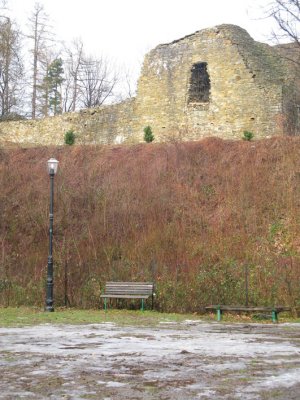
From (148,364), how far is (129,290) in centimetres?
800

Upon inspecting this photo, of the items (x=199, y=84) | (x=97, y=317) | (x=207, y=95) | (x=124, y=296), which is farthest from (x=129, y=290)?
(x=199, y=84)

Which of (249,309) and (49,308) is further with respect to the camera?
(49,308)

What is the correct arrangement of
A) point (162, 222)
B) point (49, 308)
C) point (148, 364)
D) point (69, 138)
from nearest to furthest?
point (148, 364) < point (49, 308) < point (162, 222) < point (69, 138)

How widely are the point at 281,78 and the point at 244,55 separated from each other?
1.88 metres

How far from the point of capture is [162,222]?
19984mm

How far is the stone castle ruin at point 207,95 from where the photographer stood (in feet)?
81.3

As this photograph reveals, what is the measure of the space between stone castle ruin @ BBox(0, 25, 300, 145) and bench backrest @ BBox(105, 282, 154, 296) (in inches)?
425

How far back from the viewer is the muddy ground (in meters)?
6.14

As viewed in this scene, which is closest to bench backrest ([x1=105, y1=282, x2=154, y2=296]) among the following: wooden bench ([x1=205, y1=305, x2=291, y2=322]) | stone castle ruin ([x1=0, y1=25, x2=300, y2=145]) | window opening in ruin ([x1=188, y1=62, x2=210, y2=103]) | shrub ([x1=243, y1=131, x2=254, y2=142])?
wooden bench ([x1=205, y1=305, x2=291, y2=322])

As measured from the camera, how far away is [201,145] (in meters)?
24.0

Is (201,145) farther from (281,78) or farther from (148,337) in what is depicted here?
(148,337)

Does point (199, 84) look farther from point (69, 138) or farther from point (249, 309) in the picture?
point (249, 309)

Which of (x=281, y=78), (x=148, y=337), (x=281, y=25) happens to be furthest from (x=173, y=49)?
(x=148, y=337)

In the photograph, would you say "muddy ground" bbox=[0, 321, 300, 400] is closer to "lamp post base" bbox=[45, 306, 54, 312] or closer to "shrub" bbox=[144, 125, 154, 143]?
"lamp post base" bbox=[45, 306, 54, 312]
